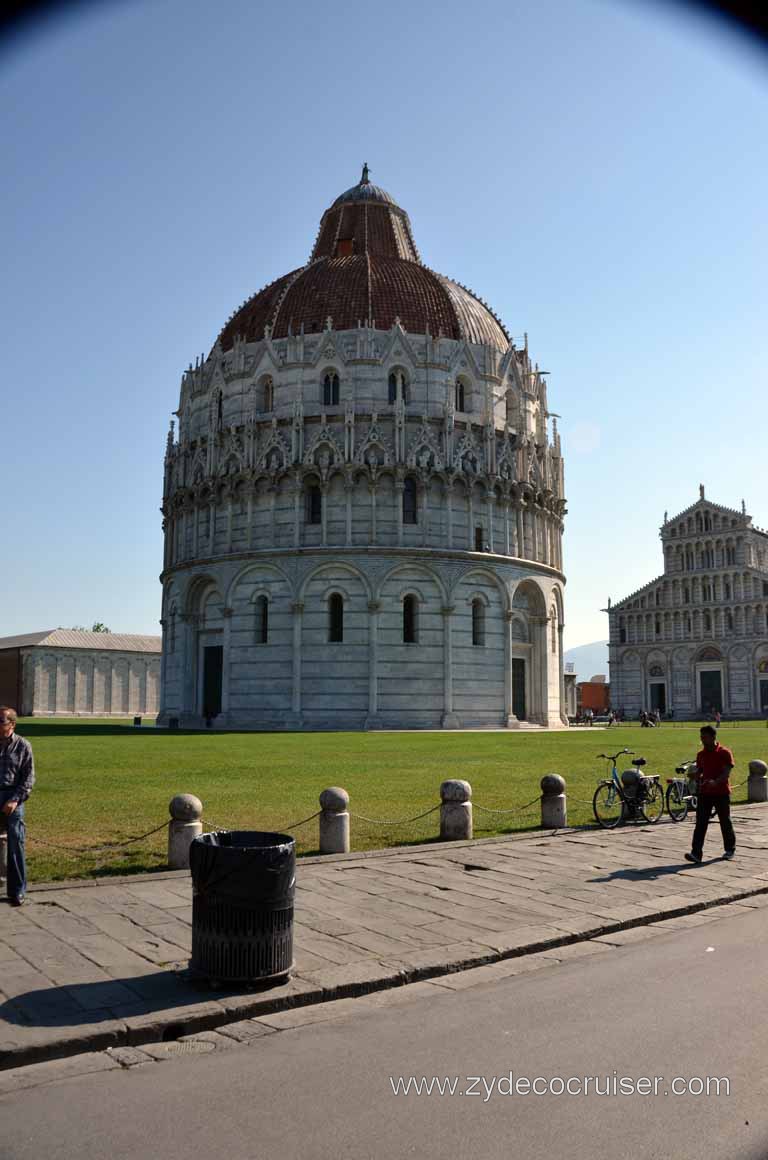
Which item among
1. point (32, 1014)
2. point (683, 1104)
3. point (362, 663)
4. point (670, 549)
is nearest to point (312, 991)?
point (32, 1014)

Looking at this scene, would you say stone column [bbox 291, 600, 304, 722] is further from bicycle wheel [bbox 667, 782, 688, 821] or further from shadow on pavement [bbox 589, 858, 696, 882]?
shadow on pavement [bbox 589, 858, 696, 882]

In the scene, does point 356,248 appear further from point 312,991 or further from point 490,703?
point 312,991

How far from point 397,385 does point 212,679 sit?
59.9ft

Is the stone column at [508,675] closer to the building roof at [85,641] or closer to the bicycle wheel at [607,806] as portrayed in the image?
the bicycle wheel at [607,806]

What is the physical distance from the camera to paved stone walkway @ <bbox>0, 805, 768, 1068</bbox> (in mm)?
6457

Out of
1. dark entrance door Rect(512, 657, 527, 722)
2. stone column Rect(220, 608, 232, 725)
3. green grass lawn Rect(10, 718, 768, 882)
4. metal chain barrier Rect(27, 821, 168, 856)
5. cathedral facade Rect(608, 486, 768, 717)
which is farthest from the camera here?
cathedral facade Rect(608, 486, 768, 717)

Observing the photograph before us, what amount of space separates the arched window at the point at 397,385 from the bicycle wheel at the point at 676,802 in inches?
1440

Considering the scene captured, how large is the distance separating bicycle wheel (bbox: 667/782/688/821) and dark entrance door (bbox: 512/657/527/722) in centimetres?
3523

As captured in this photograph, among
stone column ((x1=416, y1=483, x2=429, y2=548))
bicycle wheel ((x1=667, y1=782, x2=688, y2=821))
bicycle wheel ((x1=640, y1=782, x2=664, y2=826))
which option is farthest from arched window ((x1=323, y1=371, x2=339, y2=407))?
bicycle wheel ((x1=667, y1=782, x2=688, y2=821))

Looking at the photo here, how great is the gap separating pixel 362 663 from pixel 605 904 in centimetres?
3847

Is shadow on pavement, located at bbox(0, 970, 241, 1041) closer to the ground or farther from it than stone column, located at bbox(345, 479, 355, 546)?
closer to the ground

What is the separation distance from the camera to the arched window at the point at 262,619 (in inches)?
1950

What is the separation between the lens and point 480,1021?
642 centimetres

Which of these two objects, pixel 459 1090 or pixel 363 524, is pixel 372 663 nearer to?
pixel 363 524
